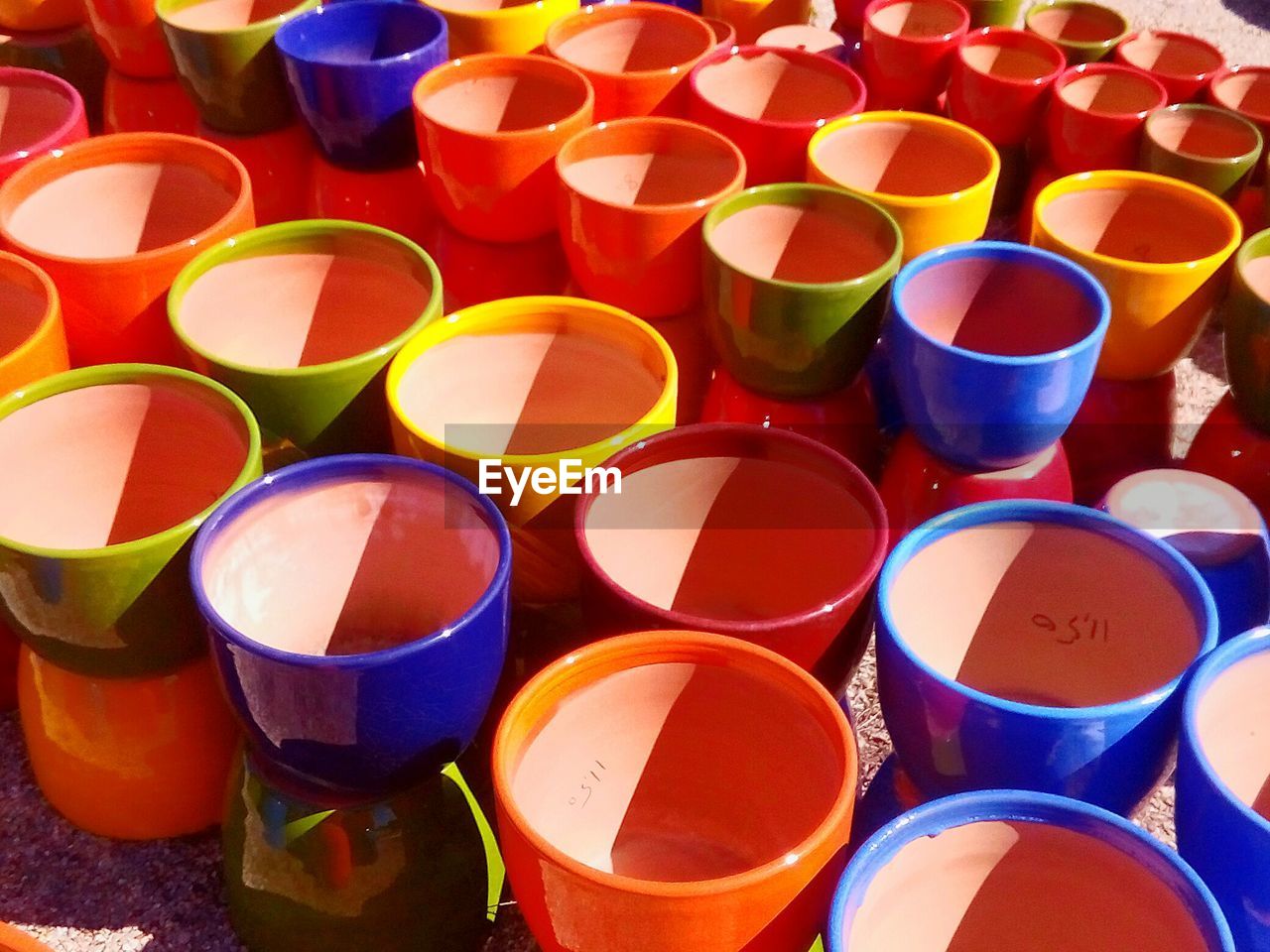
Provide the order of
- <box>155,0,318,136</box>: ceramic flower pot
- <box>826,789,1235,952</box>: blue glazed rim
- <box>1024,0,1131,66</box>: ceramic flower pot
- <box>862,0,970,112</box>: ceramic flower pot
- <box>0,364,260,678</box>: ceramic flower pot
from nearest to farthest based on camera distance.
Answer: <box>826,789,1235,952</box>: blue glazed rim, <box>0,364,260,678</box>: ceramic flower pot, <box>155,0,318,136</box>: ceramic flower pot, <box>862,0,970,112</box>: ceramic flower pot, <box>1024,0,1131,66</box>: ceramic flower pot

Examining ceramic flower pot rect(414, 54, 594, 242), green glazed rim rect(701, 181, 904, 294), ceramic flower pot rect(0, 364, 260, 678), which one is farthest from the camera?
ceramic flower pot rect(414, 54, 594, 242)

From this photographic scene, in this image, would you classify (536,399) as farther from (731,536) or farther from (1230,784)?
→ (1230,784)

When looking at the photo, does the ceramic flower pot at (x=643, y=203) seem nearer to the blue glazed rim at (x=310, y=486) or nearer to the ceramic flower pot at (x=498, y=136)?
the ceramic flower pot at (x=498, y=136)

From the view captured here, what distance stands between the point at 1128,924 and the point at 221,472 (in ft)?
1.50

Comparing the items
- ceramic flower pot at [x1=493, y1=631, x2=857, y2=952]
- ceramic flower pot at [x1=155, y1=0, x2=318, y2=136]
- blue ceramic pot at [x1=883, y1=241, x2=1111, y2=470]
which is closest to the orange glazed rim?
ceramic flower pot at [x1=493, y1=631, x2=857, y2=952]

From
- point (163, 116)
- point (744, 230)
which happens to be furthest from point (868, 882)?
point (163, 116)

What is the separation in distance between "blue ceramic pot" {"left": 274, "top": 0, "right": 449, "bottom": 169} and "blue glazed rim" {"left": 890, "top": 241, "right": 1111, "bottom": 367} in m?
0.38

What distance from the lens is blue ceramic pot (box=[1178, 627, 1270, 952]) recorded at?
439mm

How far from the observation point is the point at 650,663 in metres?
0.50

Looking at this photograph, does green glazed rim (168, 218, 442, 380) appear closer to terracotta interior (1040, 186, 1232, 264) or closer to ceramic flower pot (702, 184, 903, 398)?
ceramic flower pot (702, 184, 903, 398)

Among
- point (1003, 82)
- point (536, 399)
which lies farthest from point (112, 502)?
point (1003, 82)

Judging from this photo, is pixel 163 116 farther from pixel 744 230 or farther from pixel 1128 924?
pixel 1128 924

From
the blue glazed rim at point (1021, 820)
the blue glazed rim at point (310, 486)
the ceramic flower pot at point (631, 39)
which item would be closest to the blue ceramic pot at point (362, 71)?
the ceramic flower pot at point (631, 39)

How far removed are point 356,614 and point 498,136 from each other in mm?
320
